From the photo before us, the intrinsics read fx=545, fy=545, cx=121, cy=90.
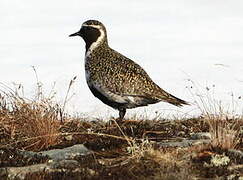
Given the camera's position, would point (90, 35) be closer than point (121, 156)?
No

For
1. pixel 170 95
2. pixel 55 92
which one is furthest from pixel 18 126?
pixel 170 95

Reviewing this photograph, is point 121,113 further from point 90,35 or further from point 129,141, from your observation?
point 129,141

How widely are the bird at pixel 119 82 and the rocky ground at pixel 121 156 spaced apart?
1.33 metres

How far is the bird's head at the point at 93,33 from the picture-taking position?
13836 mm

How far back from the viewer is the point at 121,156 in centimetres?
896

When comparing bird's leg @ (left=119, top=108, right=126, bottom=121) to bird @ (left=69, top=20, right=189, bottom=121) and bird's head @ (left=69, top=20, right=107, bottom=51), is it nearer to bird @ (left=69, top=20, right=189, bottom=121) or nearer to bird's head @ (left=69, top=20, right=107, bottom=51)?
bird @ (left=69, top=20, right=189, bottom=121)

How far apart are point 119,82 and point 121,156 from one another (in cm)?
406

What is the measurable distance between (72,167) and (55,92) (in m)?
3.65

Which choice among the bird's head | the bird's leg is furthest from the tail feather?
the bird's head

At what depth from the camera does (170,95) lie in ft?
44.2

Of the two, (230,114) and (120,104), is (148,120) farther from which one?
(230,114)

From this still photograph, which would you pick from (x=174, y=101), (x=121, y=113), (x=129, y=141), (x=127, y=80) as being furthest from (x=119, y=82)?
(x=129, y=141)

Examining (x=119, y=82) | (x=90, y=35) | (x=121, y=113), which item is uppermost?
(x=90, y=35)

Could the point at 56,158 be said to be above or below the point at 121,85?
below
